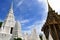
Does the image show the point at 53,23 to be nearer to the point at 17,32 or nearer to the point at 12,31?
the point at 17,32

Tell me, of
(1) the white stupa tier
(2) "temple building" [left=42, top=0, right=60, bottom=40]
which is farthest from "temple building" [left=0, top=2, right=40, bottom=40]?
(2) "temple building" [left=42, top=0, right=60, bottom=40]

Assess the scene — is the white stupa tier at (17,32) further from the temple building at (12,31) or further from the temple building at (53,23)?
the temple building at (53,23)

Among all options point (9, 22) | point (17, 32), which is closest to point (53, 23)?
point (17, 32)

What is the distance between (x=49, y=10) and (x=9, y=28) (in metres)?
11.2

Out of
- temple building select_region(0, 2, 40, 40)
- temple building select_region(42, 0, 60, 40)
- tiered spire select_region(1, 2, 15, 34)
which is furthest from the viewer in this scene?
tiered spire select_region(1, 2, 15, 34)

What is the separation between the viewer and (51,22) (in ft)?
57.6

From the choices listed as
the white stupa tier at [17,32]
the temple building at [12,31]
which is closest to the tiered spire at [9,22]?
the temple building at [12,31]

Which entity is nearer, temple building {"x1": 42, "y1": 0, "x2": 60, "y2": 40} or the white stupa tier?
temple building {"x1": 42, "y1": 0, "x2": 60, "y2": 40}

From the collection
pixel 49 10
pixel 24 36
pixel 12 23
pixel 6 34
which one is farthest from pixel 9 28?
pixel 49 10

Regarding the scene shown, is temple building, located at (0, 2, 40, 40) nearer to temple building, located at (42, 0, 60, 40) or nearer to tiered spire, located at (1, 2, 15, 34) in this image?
tiered spire, located at (1, 2, 15, 34)

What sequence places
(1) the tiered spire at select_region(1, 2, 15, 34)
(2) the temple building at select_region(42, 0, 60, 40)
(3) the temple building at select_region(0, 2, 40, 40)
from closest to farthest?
(2) the temple building at select_region(42, 0, 60, 40)
(3) the temple building at select_region(0, 2, 40, 40)
(1) the tiered spire at select_region(1, 2, 15, 34)

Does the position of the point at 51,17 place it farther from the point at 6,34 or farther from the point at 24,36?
the point at 6,34

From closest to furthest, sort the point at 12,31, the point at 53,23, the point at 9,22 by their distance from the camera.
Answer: the point at 53,23, the point at 12,31, the point at 9,22

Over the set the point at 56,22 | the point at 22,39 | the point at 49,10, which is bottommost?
the point at 22,39
